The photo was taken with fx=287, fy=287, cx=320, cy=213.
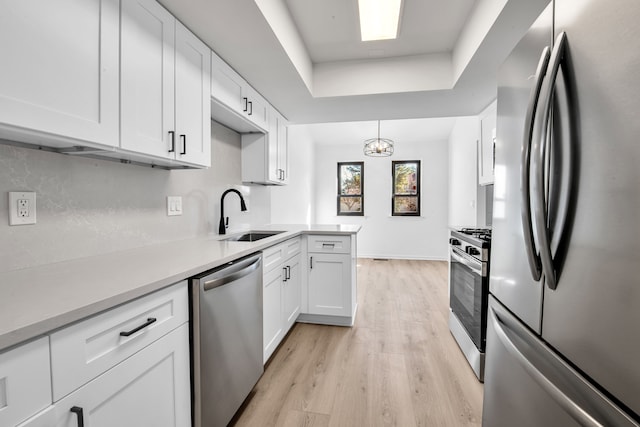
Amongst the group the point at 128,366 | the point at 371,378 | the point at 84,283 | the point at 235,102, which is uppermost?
the point at 235,102

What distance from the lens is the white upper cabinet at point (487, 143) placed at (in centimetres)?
260

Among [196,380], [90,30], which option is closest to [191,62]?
[90,30]

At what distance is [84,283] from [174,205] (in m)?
Result: 1.06

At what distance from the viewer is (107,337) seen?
2.71 feet

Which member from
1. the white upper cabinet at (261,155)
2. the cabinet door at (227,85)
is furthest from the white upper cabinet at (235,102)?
the white upper cabinet at (261,155)

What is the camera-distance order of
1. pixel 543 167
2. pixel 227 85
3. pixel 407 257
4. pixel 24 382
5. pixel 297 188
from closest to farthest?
1. pixel 24 382
2. pixel 543 167
3. pixel 227 85
4. pixel 297 188
5. pixel 407 257

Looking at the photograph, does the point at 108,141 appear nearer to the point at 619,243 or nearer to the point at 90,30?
the point at 90,30

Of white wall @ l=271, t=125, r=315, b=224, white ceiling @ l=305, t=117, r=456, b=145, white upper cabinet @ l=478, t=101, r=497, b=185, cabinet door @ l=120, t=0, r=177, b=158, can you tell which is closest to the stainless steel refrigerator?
cabinet door @ l=120, t=0, r=177, b=158

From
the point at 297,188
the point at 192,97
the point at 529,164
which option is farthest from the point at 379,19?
the point at 297,188

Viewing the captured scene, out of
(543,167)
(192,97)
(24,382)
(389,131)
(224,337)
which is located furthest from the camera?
(389,131)

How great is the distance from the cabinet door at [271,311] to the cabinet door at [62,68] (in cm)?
124

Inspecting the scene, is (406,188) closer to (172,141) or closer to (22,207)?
(172,141)

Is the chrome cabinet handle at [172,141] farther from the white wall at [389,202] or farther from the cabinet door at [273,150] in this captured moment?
the white wall at [389,202]

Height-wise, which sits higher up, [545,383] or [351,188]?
[351,188]
